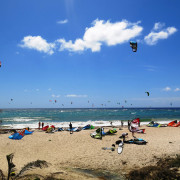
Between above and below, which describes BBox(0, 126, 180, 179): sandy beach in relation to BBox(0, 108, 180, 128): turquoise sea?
above

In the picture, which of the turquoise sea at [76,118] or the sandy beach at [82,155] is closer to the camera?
the sandy beach at [82,155]

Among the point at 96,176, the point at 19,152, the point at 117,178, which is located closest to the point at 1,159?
the point at 19,152

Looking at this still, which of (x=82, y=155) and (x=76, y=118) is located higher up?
(x=82, y=155)

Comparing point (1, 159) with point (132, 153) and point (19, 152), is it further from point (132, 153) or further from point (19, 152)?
point (132, 153)

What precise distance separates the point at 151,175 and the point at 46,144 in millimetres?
11354

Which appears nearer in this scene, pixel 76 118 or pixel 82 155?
pixel 82 155

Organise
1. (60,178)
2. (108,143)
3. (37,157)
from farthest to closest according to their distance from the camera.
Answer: (108,143) < (37,157) < (60,178)

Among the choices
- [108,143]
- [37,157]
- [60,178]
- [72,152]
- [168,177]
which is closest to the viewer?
[168,177]

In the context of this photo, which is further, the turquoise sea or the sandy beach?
the turquoise sea

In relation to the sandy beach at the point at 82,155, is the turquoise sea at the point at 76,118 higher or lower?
Result: lower

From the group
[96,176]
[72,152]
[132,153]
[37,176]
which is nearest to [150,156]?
[132,153]

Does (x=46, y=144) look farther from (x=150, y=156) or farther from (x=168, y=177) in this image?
(x=168, y=177)

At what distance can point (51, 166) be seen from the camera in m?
11.3

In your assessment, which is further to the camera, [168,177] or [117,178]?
[117,178]
